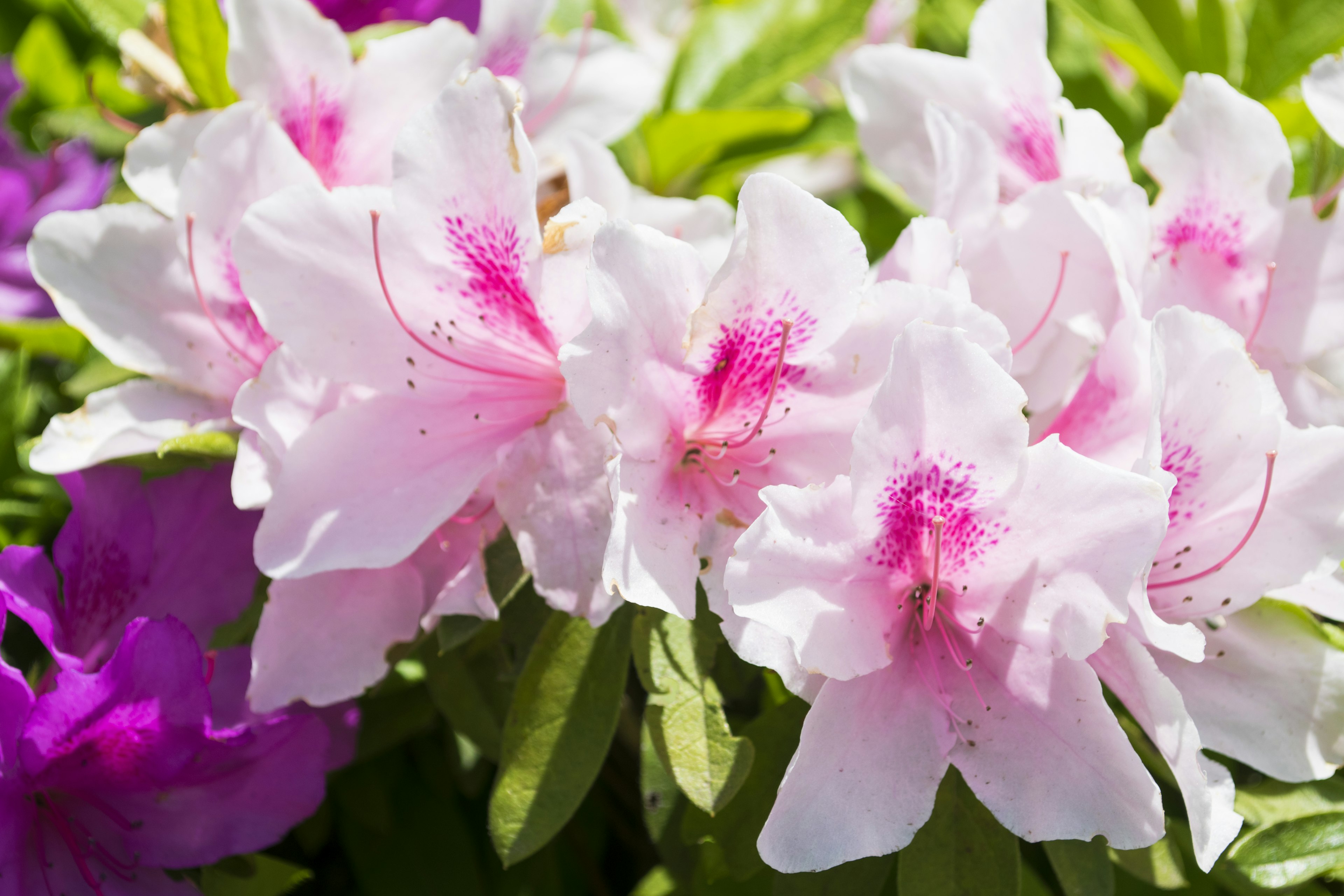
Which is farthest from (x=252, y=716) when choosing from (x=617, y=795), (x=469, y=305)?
(x=617, y=795)

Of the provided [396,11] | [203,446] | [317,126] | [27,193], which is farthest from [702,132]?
[27,193]

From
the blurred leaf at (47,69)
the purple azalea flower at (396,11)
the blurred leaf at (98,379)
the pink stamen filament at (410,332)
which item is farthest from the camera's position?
the blurred leaf at (47,69)

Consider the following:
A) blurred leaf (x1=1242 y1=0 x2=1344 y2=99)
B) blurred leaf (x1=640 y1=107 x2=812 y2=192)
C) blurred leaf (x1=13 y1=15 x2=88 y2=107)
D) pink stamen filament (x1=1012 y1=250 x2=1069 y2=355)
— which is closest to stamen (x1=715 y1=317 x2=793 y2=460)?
pink stamen filament (x1=1012 y1=250 x2=1069 y2=355)

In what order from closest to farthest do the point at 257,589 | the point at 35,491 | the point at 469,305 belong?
the point at 469,305 < the point at 257,589 < the point at 35,491

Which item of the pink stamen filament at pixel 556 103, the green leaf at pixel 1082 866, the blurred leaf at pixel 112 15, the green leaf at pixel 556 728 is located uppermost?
the blurred leaf at pixel 112 15

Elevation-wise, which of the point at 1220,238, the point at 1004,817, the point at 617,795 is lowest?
the point at 617,795

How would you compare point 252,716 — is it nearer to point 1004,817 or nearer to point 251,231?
point 251,231

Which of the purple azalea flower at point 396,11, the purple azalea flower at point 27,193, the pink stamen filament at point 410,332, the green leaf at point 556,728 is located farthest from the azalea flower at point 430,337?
the purple azalea flower at point 27,193

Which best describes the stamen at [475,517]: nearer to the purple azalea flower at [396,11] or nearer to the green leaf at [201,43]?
the green leaf at [201,43]
